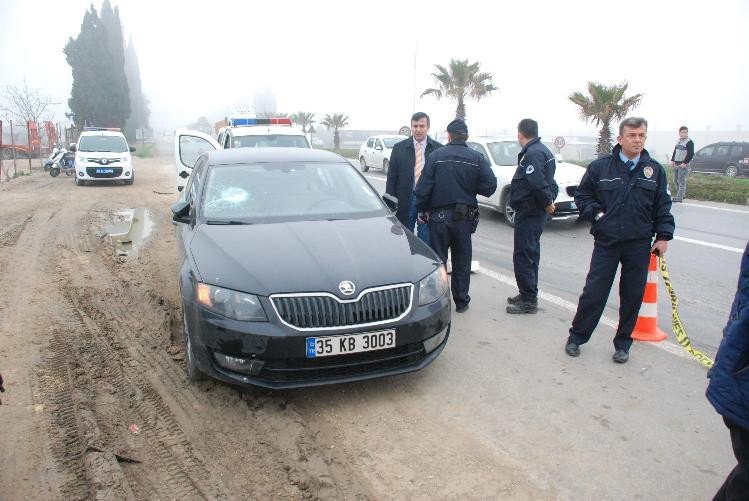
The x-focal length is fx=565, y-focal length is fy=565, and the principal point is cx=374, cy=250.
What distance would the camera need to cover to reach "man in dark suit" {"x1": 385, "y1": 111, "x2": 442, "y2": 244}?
632 cm

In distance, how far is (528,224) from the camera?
5.33 metres

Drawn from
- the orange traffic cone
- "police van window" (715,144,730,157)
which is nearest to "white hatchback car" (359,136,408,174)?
"police van window" (715,144,730,157)

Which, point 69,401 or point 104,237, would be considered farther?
point 104,237

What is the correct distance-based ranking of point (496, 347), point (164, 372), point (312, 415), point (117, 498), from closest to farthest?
1. point (117, 498)
2. point (312, 415)
3. point (164, 372)
4. point (496, 347)

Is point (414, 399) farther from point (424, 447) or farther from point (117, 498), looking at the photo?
point (117, 498)

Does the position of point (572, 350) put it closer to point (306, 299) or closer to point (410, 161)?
point (306, 299)

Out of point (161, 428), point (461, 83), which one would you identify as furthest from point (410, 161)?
point (461, 83)

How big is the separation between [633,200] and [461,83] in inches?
1103

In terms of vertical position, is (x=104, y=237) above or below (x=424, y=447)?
below

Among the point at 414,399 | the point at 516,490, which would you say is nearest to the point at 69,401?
the point at 414,399

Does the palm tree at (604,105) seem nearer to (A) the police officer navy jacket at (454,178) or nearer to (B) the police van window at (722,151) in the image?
(B) the police van window at (722,151)

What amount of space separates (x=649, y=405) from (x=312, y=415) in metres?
2.18

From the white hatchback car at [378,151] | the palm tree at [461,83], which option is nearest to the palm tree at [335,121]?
the palm tree at [461,83]

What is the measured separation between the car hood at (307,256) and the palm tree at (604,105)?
17214 mm
